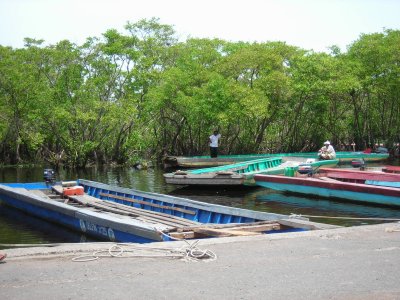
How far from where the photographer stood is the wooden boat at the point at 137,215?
746cm

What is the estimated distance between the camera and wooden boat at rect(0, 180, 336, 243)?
24.5 feet

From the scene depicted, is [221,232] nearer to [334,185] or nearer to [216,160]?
[334,185]

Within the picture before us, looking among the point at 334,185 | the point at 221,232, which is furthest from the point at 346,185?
the point at 221,232

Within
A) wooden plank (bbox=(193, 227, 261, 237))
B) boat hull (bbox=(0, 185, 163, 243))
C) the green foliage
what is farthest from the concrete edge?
the green foliage

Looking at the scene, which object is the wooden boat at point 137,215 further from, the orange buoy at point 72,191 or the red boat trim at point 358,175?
the red boat trim at point 358,175

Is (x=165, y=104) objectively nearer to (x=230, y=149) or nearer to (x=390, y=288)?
(x=230, y=149)

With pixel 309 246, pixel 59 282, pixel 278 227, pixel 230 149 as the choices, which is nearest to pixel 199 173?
pixel 278 227

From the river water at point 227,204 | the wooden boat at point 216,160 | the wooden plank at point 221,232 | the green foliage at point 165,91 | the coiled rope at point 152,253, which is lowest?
the river water at point 227,204

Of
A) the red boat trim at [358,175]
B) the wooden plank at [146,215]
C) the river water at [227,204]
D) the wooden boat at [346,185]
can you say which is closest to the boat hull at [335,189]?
the wooden boat at [346,185]

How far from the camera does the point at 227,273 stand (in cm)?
496

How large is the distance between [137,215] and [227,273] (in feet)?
19.5

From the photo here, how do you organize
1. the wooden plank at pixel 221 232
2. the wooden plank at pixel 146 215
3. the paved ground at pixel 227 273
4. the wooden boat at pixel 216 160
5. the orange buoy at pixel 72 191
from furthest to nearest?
1. the wooden boat at pixel 216 160
2. the orange buoy at pixel 72 191
3. the wooden plank at pixel 146 215
4. the wooden plank at pixel 221 232
5. the paved ground at pixel 227 273

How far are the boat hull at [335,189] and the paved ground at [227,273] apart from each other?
24.0 ft

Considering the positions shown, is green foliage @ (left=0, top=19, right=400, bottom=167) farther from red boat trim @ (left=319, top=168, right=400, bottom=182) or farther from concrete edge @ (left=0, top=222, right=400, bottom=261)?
concrete edge @ (left=0, top=222, right=400, bottom=261)
